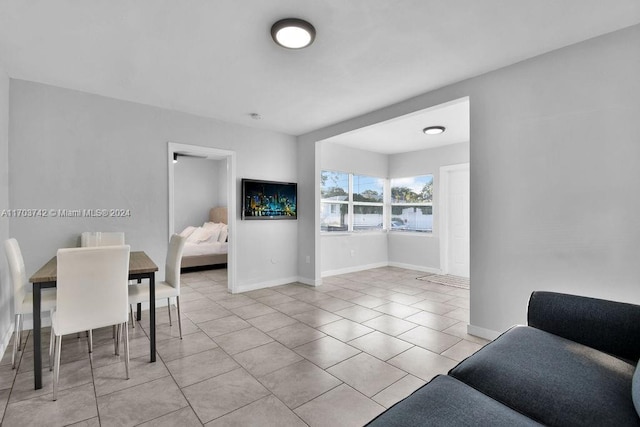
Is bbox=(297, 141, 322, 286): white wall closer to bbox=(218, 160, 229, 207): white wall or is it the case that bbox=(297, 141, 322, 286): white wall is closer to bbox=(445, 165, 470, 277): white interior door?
bbox=(445, 165, 470, 277): white interior door

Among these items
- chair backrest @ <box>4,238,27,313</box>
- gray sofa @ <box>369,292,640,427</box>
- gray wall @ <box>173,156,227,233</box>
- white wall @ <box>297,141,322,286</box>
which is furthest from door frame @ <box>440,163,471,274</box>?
chair backrest @ <box>4,238,27,313</box>

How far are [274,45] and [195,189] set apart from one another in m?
6.26

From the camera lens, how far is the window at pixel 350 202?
6.10 meters

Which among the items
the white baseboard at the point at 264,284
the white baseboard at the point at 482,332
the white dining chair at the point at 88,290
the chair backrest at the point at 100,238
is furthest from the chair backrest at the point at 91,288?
the white baseboard at the point at 482,332

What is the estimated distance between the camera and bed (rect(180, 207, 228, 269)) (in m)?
6.18

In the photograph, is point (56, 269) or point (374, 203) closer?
point (56, 269)

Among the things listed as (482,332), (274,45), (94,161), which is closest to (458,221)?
(482,332)

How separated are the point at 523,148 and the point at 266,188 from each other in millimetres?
3545

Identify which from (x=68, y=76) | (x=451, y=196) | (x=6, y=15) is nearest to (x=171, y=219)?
(x=68, y=76)

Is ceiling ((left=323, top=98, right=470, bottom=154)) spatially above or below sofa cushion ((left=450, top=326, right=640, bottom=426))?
above

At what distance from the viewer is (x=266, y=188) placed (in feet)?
16.4

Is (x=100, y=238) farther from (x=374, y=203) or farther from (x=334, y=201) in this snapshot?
(x=374, y=203)

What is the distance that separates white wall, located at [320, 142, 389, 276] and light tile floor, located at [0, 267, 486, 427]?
1948mm

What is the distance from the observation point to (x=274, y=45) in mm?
2508
